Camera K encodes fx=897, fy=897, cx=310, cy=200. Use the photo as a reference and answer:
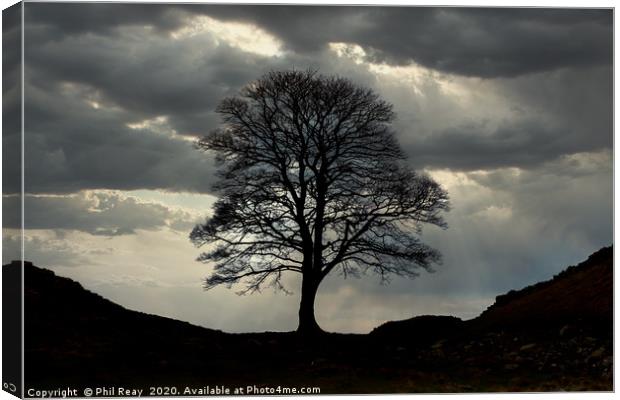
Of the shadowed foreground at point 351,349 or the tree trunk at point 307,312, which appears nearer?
the shadowed foreground at point 351,349

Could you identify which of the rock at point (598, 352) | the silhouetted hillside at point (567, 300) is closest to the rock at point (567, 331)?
the silhouetted hillside at point (567, 300)

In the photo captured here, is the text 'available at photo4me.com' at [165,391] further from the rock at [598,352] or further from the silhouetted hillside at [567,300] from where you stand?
the silhouetted hillside at [567,300]

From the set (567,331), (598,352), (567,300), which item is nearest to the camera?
(598,352)

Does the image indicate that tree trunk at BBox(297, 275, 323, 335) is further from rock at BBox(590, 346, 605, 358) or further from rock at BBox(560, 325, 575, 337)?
rock at BBox(590, 346, 605, 358)

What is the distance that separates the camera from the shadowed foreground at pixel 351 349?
63.9ft

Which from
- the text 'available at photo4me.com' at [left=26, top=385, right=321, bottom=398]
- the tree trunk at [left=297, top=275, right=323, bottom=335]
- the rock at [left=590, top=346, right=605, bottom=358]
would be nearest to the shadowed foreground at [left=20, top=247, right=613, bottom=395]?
the rock at [left=590, top=346, right=605, bottom=358]

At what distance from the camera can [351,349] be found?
2405cm

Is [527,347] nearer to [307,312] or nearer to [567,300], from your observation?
[567,300]

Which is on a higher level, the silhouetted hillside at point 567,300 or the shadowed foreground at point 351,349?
the silhouetted hillside at point 567,300

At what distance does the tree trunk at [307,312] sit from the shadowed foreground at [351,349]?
11.9 inches

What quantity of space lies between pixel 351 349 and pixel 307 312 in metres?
1.56

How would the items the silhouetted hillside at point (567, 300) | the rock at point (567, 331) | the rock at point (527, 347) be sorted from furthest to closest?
1. the silhouetted hillside at point (567, 300)
2. the rock at point (567, 331)
3. the rock at point (527, 347)

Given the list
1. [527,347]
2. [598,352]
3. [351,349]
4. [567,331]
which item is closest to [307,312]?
[351,349]

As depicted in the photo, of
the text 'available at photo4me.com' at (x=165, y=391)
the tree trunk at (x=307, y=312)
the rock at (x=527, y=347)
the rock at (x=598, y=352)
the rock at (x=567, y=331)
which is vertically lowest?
the text 'available at photo4me.com' at (x=165, y=391)
